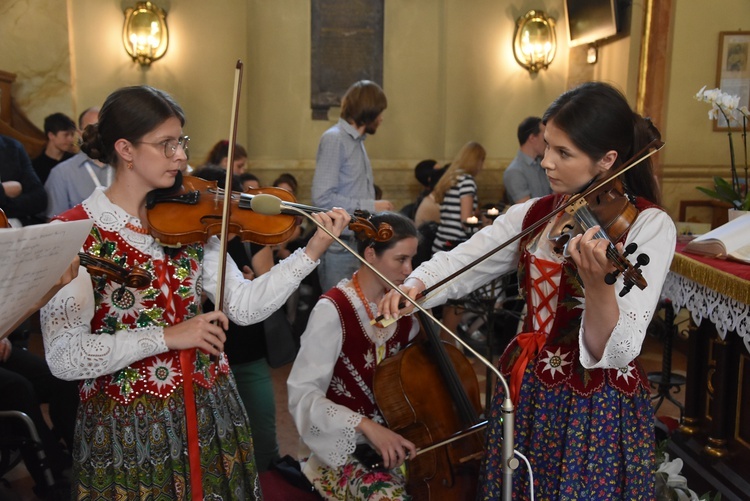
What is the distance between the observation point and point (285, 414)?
390 cm

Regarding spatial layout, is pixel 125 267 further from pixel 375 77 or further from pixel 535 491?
pixel 375 77

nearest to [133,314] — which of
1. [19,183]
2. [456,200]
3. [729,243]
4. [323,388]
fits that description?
[323,388]

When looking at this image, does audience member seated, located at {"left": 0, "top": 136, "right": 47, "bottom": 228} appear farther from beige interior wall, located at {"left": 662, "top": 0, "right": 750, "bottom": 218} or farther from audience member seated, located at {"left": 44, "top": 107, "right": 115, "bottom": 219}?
beige interior wall, located at {"left": 662, "top": 0, "right": 750, "bottom": 218}

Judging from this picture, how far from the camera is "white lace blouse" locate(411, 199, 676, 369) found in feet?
4.53

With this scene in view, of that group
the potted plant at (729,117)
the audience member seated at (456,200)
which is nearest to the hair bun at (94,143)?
the potted plant at (729,117)

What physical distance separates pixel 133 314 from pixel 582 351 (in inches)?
37.8

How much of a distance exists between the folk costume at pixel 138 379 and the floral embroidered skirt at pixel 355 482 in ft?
1.49

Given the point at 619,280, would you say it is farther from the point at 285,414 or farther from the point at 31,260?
the point at 285,414

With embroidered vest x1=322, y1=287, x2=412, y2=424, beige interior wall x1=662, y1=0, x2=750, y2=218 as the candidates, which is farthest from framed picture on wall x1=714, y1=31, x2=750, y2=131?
embroidered vest x1=322, y1=287, x2=412, y2=424

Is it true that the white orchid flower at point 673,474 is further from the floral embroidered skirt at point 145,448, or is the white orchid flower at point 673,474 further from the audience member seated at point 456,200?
the audience member seated at point 456,200

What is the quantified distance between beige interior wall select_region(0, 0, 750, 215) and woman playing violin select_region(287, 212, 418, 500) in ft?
13.9

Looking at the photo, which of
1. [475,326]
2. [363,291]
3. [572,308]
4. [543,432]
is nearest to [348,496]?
[363,291]

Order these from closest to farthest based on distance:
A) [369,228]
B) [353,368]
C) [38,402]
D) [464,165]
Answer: [369,228] → [353,368] → [38,402] → [464,165]

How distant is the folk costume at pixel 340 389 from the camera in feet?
6.91
